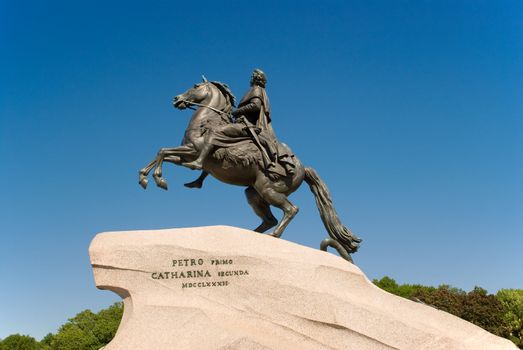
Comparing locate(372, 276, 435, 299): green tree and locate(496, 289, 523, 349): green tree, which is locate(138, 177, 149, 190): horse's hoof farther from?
locate(372, 276, 435, 299): green tree

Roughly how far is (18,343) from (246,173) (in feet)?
124

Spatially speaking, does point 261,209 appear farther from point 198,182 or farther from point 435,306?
point 435,306

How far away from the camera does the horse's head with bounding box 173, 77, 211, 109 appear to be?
10.9 metres

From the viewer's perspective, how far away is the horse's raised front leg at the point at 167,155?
31.6 feet

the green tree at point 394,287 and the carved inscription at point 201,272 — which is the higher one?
the green tree at point 394,287

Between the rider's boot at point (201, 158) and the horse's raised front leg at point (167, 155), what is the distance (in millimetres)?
148

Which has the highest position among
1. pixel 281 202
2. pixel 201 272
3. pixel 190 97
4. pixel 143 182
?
pixel 190 97

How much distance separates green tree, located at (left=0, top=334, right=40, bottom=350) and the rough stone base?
38106mm

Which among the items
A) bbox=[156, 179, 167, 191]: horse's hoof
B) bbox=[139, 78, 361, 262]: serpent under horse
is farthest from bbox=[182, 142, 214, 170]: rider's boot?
bbox=[156, 179, 167, 191]: horse's hoof

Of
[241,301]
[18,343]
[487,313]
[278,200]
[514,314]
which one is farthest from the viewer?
[18,343]

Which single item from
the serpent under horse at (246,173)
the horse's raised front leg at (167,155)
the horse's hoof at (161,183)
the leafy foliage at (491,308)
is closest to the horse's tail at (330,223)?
the serpent under horse at (246,173)

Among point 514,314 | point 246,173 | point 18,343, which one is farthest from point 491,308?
point 18,343

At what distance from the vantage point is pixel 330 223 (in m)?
10.7

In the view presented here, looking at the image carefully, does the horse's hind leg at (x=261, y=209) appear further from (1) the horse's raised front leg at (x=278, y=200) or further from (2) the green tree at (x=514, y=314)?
(2) the green tree at (x=514, y=314)
